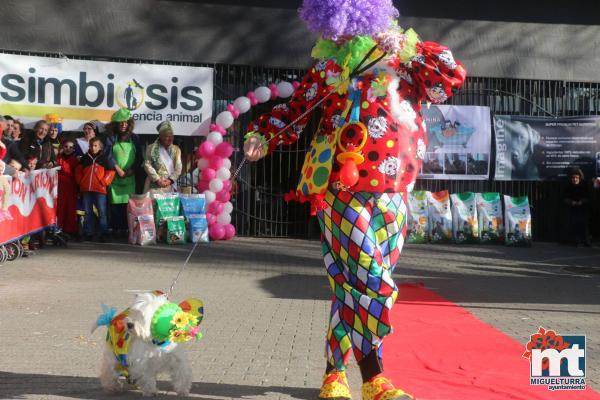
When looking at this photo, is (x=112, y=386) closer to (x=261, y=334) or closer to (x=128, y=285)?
(x=261, y=334)

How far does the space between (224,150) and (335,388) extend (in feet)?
31.7

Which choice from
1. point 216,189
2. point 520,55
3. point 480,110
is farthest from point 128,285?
point 520,55

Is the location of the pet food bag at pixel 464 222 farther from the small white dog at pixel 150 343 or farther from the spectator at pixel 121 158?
the small white dog at pixel 150 343

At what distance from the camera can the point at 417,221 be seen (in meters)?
15.4

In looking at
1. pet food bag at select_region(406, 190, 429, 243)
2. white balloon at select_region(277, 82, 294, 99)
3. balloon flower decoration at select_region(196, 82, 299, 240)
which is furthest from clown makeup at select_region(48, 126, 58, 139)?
pet food bag at select_region(406, 190, 429, 243)

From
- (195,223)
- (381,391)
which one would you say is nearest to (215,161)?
(195,223)

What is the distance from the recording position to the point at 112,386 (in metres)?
4.88

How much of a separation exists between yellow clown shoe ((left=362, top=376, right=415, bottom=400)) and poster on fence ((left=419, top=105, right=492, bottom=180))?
11.5 metres

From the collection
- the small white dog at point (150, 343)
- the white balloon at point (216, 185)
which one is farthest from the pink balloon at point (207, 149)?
the small white dog at point (150, 343)

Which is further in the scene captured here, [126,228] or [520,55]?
[520,55]

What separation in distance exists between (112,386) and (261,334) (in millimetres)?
2222

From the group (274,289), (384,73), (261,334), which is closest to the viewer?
(384,73)

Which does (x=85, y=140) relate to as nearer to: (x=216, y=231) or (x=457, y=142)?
(x=216, y=231)

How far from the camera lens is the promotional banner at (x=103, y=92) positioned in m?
14.6
